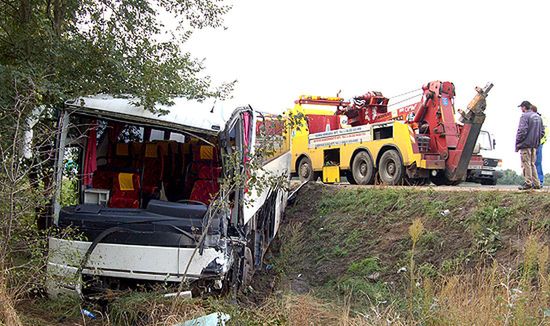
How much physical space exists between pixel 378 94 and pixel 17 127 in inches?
436

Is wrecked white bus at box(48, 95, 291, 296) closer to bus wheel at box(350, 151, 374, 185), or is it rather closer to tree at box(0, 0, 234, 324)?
tree at box(0, 0, 234, 324)

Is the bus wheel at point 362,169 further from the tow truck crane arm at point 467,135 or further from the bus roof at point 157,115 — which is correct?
the bus roof at point 157,115

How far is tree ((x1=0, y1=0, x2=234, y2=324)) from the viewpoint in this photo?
4.26 metres

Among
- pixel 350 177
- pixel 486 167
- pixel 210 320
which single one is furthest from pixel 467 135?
pixel 210 320

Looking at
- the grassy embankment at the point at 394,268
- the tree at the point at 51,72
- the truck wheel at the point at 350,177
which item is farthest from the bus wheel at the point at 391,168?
the tree at the point at 51,72

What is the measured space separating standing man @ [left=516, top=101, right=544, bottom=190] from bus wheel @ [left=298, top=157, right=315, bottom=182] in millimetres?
6759

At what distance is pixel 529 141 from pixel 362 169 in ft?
16.7

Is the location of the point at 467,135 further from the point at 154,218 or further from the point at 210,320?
the point at 210,320

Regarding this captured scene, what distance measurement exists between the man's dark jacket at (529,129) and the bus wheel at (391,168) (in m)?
3.33

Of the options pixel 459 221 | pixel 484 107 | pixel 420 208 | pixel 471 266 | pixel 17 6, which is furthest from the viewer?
pixel 484 107

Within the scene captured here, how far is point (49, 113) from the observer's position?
4992mm

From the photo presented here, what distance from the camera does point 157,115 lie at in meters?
5.00

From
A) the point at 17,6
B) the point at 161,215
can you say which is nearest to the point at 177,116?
the point at 161,215

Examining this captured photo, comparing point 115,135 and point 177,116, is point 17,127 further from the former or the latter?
point 115,135
